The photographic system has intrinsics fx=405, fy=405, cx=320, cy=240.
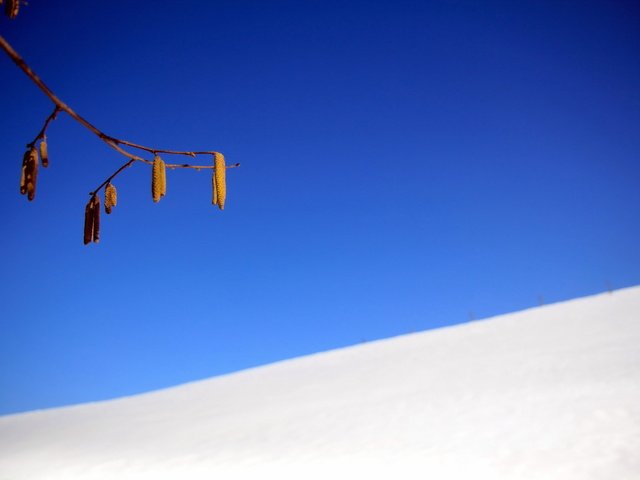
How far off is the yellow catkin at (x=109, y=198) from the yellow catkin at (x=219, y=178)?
0.31m

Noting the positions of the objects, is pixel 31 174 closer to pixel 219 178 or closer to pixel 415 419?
pixel 219 178

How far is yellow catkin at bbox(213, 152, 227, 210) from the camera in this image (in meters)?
1.08

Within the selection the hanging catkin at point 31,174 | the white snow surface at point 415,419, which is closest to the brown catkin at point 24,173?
the hanging catkin at point 31,174

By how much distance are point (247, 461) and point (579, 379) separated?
6.22 meters

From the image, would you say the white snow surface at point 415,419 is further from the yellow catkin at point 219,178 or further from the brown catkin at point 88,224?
the brown catkin at point 88,224

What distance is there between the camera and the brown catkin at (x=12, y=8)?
849 mm

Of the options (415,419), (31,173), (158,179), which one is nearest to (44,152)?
(31,173)

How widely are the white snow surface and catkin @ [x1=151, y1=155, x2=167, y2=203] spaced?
5090 millimetres

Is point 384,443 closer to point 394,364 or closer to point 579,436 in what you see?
point 579,436

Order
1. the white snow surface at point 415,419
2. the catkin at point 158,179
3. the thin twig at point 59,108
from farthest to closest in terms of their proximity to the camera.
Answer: the white snow surface at point 415,419
the catkin at point 158,179
the thin twig at point 59,108

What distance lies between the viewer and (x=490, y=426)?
632cm

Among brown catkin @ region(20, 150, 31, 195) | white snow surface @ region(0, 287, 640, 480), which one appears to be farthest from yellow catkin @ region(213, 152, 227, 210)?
white snow surface @ region(0, 287, 640, 480)

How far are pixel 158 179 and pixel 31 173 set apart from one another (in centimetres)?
27

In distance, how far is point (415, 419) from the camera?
24.4 ft
